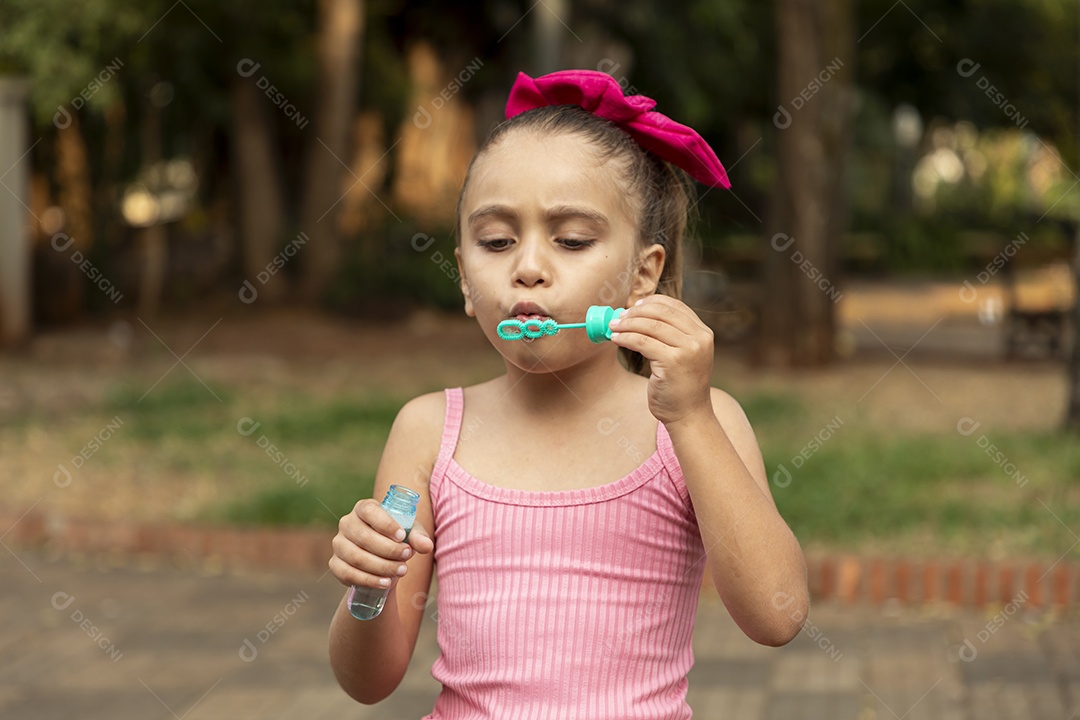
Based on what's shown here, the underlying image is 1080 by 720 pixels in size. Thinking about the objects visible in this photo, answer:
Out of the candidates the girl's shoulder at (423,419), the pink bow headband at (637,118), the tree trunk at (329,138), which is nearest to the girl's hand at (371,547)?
the girl's shoulder at (423,419)

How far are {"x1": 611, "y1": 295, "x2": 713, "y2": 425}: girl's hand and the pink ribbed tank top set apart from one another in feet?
0.73

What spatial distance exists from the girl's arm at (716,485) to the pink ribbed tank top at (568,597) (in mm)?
109

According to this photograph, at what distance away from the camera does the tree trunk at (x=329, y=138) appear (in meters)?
12.9

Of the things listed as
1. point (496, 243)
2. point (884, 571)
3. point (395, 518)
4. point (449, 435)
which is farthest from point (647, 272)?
point (884, 571)

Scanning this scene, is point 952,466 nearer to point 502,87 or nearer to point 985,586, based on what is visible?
point 985,586

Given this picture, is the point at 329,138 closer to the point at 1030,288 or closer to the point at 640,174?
the point at 1030,288

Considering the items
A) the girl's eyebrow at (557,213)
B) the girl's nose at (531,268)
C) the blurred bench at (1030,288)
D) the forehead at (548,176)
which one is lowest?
the blurred bench at (1030,288)

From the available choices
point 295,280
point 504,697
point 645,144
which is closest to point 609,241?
point 645,144

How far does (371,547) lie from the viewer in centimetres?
168

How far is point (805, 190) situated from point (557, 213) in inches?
300

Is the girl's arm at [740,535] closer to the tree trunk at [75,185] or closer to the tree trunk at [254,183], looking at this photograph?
the tree trunk at [254,183]

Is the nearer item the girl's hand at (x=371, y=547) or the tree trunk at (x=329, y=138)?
the girl's hand at (x=371, y=547)

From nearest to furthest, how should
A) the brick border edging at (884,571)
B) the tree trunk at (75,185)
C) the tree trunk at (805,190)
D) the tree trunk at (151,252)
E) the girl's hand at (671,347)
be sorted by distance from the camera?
1. the girl's hand at (671,347)
2. the brick border edging at (884,571)
3. the tree trunk at (805,190)
4. the tree trunk at (151,252)
5. the tree trunk at (75,185)

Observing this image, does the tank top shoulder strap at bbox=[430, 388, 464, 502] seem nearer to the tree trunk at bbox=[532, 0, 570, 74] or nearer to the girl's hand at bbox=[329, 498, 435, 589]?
the girl's hand at bbox=[329, 498, 435, 589]
